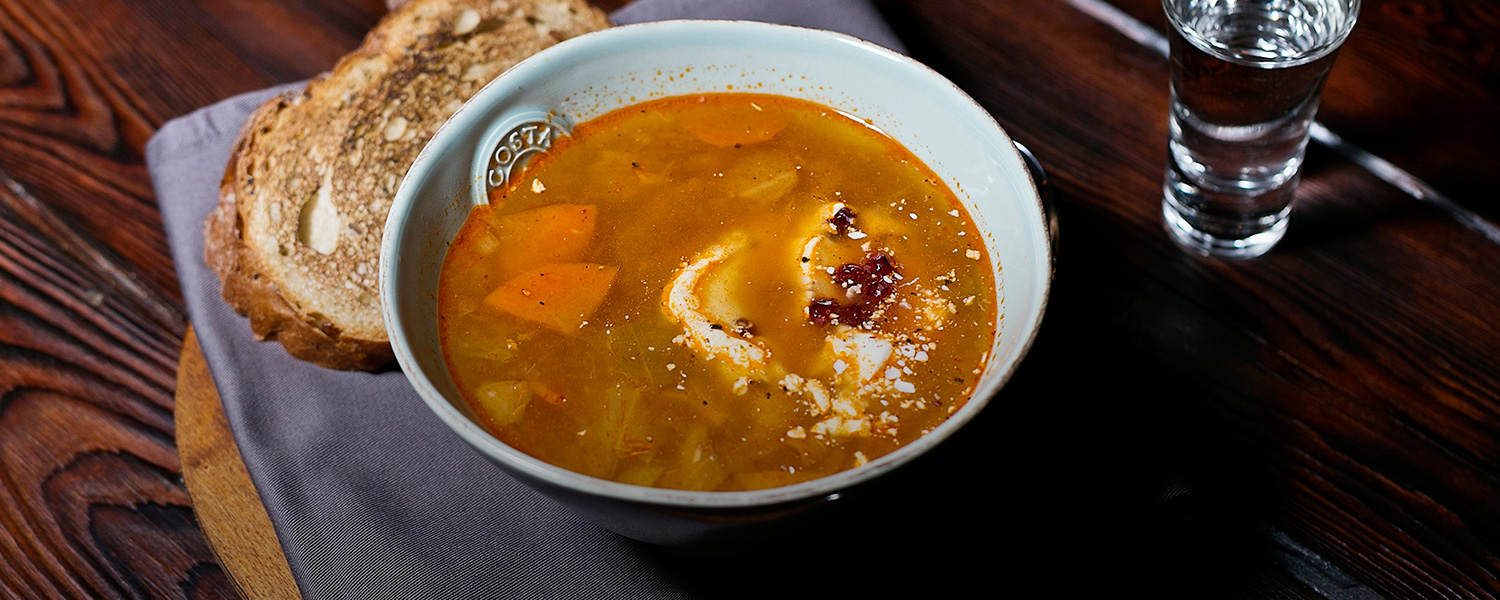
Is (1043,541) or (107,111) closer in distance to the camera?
(1043,541)

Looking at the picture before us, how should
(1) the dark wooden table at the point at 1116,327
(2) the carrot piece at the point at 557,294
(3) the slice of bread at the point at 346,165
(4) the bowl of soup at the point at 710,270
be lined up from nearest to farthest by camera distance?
(4) the bowl of soup at the point at 710,270
(2) the carrot piece at the point at 557,294
(1) the dark wooden table at the point at 1116,327
(3) the slice of bread at the point at 346,165

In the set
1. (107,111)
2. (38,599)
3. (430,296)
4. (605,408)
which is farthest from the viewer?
(107,111)

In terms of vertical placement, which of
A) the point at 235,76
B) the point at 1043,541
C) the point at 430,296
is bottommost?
the point at 1043,541

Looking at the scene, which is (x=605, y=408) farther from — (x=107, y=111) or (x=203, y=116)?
(x=107, y=111)

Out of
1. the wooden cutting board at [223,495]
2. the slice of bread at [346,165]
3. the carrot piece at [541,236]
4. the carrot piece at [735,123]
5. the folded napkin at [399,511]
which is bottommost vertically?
the wooden cutting board at [223,495]

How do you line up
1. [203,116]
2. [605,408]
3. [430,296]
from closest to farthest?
[605,408], [430,296], [203,116]

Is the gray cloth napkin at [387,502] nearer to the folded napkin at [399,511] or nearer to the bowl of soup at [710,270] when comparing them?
the folded napkin at [399,511]

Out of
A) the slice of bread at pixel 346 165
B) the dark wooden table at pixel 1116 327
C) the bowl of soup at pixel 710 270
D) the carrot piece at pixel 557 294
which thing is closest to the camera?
the bowl of soup at pixel 710 270

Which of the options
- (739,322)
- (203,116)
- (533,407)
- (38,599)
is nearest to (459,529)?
(533,407)

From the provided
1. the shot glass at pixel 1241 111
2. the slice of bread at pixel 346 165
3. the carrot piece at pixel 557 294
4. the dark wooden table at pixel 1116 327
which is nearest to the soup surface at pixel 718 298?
the carrot piece at pixel 557 294

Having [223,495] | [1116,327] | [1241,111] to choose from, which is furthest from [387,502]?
[1241,111]
